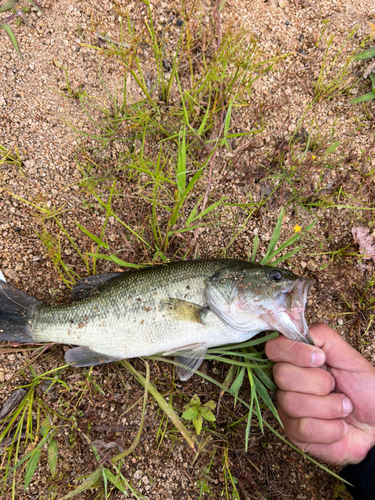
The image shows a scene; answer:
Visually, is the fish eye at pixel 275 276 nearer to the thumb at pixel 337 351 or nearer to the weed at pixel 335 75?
the thumb at pixel 337 351

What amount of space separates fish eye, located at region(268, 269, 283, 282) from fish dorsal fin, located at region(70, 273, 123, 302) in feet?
4.47

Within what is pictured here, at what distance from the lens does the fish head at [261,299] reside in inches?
97.7

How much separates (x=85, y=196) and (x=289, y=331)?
230 centimetres

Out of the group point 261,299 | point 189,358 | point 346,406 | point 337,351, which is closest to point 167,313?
point 189,358

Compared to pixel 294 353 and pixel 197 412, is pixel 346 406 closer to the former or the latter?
pixel 294 353

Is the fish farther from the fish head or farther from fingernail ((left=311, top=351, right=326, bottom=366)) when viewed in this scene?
fingernail ((left=311, top=351, right=326, bottom=366))

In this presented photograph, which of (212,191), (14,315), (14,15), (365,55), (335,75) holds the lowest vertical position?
(14,315)

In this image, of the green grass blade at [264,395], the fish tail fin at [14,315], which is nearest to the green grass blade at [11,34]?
the fish tail fin at [14,315]

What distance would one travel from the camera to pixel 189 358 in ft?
9.08

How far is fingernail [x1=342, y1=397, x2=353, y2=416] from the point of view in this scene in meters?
2.74

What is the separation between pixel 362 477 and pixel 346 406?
563 millimetres

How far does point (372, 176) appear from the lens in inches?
129

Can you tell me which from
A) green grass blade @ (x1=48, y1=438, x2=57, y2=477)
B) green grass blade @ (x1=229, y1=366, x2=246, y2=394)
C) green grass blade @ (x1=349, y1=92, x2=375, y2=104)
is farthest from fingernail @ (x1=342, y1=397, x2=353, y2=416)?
green grass blade @ (x1=349, y1=92, x2=375, y2=104)

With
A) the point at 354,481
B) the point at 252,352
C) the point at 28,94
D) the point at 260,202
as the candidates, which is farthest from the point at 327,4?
the point at 354,481
